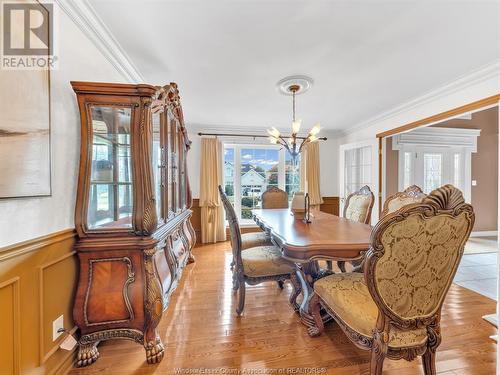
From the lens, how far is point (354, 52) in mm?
1992

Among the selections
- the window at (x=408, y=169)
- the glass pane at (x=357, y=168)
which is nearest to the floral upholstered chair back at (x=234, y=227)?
the glass pane at (x=357, y=168)

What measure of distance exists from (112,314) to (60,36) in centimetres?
178

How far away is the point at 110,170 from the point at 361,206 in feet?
Result: 8.74

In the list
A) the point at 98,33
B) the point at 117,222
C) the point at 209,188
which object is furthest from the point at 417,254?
the point at 209,188

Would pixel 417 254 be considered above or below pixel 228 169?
below

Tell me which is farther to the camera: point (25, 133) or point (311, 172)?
point (311, 172)

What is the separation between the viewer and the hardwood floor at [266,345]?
1.44 metres

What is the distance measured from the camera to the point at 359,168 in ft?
13.9

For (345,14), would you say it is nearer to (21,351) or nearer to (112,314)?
(112,314)

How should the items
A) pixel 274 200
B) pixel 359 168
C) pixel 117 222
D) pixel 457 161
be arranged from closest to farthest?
pixel 117 222, pixel 274 200, pixel 359 168, pixel 457 161

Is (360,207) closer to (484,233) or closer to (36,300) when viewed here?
(36,300)

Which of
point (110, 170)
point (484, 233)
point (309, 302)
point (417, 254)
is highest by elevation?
point (110, 170)

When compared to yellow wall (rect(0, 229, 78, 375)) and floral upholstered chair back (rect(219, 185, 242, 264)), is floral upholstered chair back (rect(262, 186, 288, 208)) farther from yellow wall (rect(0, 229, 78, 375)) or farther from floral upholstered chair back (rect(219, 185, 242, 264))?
yellow wall (rect(0, 229, 78, 375))

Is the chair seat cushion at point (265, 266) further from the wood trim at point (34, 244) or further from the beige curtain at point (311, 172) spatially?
the beige curtain at point (311, 172)
